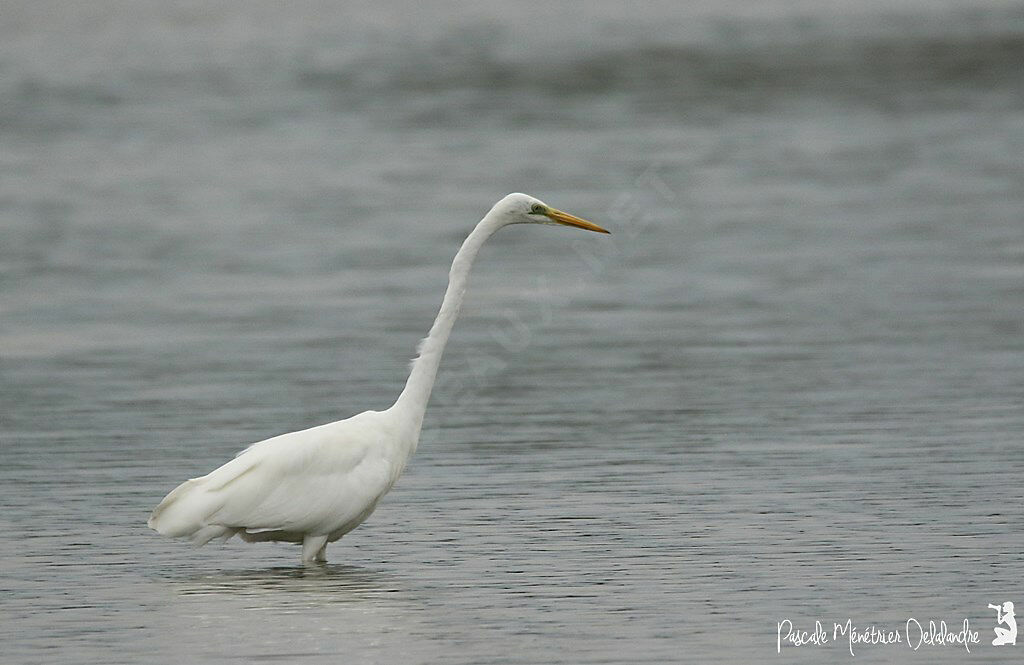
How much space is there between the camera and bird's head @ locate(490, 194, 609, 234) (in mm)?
11031

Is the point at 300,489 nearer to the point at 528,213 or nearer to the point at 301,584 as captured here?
the point at 301,584

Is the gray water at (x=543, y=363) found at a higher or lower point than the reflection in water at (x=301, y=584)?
higher

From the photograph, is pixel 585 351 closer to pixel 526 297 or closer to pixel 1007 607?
pixel 526 297

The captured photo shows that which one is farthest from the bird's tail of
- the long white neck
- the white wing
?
the long white neck

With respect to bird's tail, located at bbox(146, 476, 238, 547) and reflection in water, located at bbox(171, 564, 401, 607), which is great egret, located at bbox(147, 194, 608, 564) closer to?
bird's tail, located at bbox(146, 476, 238, 547)

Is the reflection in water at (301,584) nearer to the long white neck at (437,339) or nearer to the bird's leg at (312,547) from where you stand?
the bird's leg at (312,547)

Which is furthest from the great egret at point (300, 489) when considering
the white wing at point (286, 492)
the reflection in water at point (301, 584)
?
the reflection in water at point (301, 584)

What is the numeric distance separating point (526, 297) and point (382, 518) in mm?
7553

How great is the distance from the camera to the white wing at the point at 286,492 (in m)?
10.3

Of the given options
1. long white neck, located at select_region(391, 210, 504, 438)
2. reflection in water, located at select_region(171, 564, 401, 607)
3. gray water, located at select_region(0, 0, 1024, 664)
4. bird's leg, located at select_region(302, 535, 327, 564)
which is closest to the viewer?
gray water, located at select_region(0, 0, 1024, 664)

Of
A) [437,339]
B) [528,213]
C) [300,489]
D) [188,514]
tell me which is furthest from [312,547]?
[528,213]

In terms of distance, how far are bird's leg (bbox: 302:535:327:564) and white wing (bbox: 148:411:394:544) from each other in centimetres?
7

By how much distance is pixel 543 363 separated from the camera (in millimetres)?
16172

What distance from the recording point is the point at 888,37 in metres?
48.9
